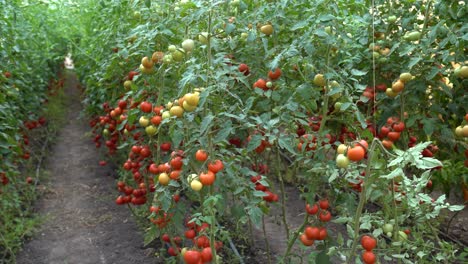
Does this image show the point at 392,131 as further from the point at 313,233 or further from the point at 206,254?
the point at 206,254

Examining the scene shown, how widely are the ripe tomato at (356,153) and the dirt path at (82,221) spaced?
195 cm

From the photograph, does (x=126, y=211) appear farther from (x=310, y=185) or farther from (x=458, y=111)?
(x=458, y=111)

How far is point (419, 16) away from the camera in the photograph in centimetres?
274

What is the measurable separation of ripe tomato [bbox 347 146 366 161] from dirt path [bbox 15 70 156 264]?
6.39ft

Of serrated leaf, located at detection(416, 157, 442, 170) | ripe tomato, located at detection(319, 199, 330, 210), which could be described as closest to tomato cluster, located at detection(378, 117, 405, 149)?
ripe tomato, located at detection(319, 199, 330, 210)

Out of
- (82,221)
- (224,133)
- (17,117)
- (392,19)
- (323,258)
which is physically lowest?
(82,221)

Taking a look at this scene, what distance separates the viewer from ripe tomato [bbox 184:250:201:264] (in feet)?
6.28

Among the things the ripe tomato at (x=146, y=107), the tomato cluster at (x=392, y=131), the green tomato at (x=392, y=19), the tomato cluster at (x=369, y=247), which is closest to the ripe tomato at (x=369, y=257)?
the tomato cluster at (x=369, y=247)

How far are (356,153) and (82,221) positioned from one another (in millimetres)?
2984

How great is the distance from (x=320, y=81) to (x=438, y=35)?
81cm

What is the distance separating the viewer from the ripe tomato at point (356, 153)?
1602 mm

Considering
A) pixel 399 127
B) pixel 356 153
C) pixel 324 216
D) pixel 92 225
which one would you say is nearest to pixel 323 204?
pixel 324 216

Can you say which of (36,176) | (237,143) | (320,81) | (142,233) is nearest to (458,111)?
(320,81)

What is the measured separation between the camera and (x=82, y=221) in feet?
13.1
